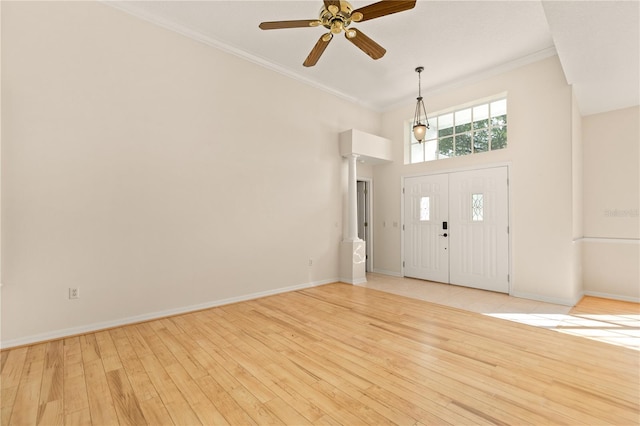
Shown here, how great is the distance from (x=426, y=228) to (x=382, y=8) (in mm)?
4293

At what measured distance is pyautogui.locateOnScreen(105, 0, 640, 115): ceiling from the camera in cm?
282

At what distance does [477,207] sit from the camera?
5.22m

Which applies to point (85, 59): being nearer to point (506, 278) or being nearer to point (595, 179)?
point (506, 278)

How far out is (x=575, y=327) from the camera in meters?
3.34

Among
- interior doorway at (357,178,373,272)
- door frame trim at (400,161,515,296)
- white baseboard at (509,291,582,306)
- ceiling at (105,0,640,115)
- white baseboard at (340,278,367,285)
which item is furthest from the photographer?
interior doorway at (357,178,373,272)

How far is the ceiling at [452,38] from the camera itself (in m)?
2.82

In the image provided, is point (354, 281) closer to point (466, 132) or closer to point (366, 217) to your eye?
point (366, 217)

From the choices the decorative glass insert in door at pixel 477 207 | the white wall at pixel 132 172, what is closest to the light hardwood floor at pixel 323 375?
the white wall at pixel 132 172

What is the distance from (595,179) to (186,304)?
22.0 ft

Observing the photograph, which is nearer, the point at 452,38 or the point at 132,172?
the point at 132,172

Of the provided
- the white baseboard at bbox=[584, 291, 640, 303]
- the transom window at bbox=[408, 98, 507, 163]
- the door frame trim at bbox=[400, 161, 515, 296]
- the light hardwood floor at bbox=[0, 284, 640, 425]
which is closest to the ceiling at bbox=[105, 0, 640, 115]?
the transom window at bbox=[408, 98, 507, 163]

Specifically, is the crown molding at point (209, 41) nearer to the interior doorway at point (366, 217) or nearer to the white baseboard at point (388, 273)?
the interior doorway at point (366, 217)

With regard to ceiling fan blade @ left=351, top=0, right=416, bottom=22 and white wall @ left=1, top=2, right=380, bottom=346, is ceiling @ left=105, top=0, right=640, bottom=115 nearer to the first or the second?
white wall @ left=1, top=2, right=380, bottom=346

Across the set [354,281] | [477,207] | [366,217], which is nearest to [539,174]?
[477,207]
